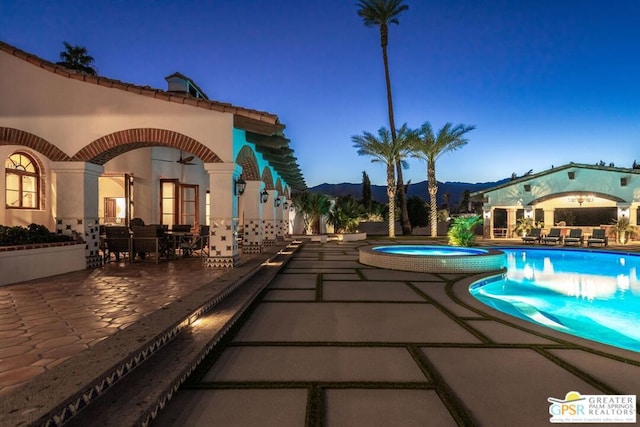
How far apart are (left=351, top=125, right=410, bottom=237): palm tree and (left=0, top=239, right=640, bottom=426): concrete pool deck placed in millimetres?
18323

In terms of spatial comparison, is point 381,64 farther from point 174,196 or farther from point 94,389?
point 94,389

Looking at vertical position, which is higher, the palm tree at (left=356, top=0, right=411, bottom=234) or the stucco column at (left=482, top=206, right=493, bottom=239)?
the palm tree at (left=356, top=0, right=411, bottom=234)

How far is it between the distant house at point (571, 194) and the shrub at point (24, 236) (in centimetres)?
2454

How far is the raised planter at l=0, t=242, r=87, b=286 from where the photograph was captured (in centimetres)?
634

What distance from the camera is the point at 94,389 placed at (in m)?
2.41

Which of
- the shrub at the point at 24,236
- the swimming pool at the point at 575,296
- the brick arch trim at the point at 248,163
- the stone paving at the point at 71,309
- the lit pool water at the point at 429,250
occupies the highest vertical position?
the brick arch trim at the point at 248,163

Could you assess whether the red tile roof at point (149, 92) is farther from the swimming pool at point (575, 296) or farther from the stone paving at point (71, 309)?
the swimming pool at point (575, 296)

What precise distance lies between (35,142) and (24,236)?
101 inches

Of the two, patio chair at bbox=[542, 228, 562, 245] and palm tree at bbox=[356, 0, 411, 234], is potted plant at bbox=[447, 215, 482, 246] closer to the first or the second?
patio chair at bbox=[542, 228, 562, 245]

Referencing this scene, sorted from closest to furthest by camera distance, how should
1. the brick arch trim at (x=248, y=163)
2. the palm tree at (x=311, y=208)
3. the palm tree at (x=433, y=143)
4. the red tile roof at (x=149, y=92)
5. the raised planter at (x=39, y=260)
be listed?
the raised planter at (x=39, y=260) → the red tile roof at (x=149, y=92) → the brick arch trim at (x=248, y=163) → the palm tree at (x=433, y=143) → the palm tree at (x=311, y=208)

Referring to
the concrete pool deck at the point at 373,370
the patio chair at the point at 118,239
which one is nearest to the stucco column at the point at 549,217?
the concrete pool deck at the point at 373,370

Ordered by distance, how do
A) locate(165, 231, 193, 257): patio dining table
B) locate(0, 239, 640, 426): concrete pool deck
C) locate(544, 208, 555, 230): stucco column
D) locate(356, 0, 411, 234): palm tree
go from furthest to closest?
locate(356, 0, 411, 234): palm tree → locate(544, 208, 555, 230): stucco column → locate(165, 231, 193, 257): patio dining table → locate(0, 239, 640, 426): concrete pool deck

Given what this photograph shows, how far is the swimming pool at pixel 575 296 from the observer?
5.52 metres

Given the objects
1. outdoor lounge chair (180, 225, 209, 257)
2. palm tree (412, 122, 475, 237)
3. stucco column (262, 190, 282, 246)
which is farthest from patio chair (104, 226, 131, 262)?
palm tree (412, 122, 475, 237)
